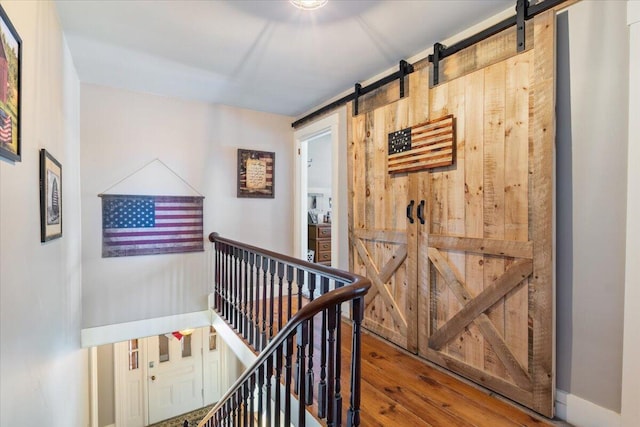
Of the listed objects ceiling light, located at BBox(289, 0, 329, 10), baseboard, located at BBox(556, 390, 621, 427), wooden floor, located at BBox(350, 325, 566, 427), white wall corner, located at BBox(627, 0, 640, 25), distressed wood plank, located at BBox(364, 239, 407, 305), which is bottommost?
wooden floor, located at BBox(350, 325, 566, 427)

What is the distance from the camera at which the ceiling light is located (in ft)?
6.19

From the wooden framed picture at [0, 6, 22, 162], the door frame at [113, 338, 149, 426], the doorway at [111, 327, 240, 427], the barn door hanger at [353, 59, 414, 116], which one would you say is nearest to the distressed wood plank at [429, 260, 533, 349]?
the barn door hanger at [353, 59, 414, 116]

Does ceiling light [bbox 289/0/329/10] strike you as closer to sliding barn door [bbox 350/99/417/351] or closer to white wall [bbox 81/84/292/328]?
sliding barn door [bbox 350/99/417/351]

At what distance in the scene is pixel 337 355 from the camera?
Answer: 142cm

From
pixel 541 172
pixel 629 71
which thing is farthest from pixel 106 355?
pixel 629 71

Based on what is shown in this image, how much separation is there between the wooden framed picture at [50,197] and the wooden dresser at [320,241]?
432 cm

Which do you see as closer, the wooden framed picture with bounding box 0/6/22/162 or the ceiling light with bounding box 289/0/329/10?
the wooden framed picture with bounding box 0/6/22/162

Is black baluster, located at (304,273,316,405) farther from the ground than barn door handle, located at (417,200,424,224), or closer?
closer

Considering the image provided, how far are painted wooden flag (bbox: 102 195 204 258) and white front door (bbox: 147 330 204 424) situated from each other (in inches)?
106

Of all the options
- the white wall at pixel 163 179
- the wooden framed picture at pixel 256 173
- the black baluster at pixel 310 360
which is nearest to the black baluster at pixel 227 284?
the white wall at pixel 163 179

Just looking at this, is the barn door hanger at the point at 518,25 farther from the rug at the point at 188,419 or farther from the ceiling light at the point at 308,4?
the rug at the point at 188,419

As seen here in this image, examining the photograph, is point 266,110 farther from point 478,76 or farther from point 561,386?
point 561,386

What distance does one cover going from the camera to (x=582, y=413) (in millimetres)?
1639

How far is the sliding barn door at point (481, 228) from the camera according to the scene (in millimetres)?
1758
